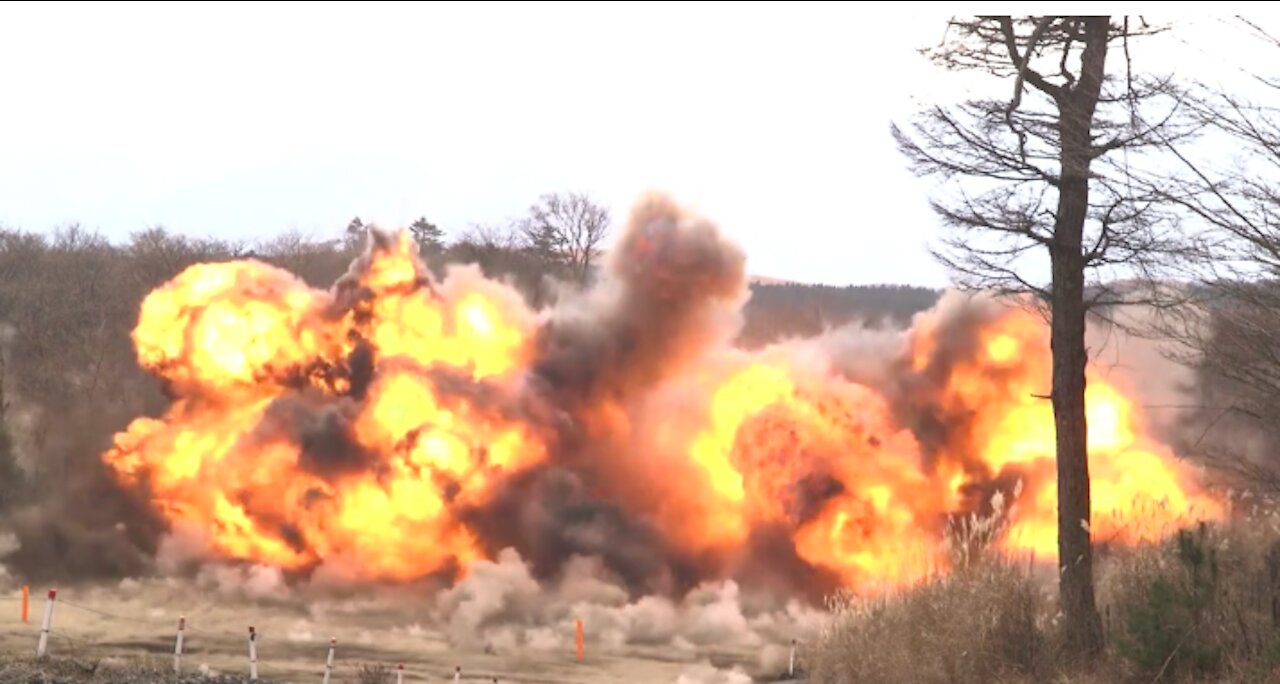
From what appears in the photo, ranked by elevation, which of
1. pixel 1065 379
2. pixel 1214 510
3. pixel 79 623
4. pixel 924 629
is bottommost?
pixel 79 623

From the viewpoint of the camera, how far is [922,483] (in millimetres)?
29422

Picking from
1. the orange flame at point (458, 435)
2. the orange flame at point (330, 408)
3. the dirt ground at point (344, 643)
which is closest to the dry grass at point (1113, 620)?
the dirt ground at point (344, 643)

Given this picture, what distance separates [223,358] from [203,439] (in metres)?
2.39

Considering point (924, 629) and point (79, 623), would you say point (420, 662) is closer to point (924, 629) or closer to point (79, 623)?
point (79, 623)

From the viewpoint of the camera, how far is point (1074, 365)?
501 inches

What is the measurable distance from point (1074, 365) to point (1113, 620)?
263 cm

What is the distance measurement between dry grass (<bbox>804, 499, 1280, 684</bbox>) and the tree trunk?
0.32 meters

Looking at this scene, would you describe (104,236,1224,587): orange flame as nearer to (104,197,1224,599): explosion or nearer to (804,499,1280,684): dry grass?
(104,197,1224,599): explosion

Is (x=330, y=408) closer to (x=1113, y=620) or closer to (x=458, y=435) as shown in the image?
(x=458, y=435)

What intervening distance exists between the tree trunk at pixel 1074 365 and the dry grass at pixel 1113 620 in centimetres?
32

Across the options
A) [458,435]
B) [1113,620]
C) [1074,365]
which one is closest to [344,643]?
[458,435]

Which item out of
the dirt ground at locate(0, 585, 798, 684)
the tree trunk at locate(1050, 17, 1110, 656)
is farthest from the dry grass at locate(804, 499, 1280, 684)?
the dirt ground at locate(0, 585, 798, 684)

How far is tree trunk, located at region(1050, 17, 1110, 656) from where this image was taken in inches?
469

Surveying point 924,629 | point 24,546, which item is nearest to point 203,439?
point 24,546
